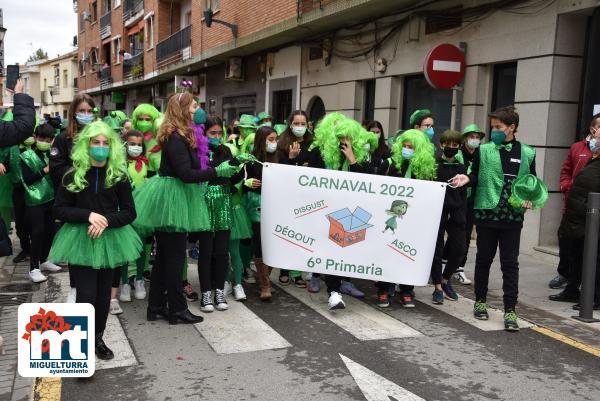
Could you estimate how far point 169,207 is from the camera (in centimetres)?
493

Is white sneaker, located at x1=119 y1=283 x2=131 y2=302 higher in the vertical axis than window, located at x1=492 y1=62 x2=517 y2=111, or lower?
lower

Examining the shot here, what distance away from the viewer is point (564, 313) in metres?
6.04

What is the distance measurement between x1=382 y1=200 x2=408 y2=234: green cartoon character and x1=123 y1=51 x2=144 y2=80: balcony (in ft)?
85.9

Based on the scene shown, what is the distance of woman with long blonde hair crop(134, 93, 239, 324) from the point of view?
16.1 ft

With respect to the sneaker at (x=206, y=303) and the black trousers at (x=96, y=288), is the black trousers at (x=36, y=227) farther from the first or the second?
the black trousers at (x=96, y=288)

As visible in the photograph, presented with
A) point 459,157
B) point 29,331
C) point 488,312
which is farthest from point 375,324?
point 29,331

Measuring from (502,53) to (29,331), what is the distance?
8.20m

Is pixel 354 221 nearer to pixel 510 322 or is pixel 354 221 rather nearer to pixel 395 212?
pixel 395 212

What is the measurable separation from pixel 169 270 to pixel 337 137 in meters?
2.02

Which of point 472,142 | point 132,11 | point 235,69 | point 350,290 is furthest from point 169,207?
point 132,11

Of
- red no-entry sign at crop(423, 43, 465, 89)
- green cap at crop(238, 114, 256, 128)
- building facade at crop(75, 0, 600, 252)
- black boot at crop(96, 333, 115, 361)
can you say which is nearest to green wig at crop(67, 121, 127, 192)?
black boot at crop(96, 333, 115, 361)

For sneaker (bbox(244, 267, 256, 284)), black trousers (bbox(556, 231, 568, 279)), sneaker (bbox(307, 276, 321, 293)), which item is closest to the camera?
sneaker (bbox(307, 276, 321, 293))

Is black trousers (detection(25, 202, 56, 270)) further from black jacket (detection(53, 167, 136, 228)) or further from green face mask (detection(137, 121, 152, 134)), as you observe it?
black jacket (detection(53, 167, 136, 228))

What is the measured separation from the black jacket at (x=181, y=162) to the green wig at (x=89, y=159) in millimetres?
676
